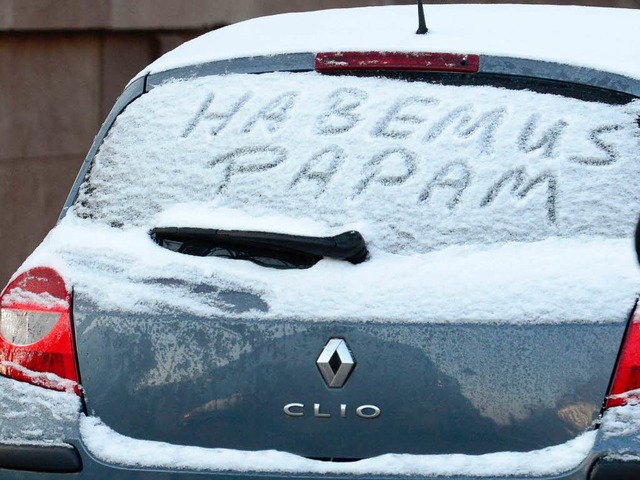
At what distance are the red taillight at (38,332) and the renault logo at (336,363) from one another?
0.61 metres

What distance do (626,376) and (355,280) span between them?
62 cm

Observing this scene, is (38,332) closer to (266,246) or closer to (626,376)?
(266,246)

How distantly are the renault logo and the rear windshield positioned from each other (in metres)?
0.26

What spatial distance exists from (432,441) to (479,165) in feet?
2.13

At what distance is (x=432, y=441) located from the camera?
316 cm

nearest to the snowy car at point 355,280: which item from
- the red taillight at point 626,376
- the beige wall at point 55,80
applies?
the red taillight at point 626,376

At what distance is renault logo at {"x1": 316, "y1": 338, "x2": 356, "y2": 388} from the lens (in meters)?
3.19

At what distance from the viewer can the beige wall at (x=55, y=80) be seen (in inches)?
377

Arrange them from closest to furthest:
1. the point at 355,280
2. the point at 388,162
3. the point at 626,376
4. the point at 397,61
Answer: the point at 626,376 < the point at 355,280 < the point at 388,162 < the point at 397,61

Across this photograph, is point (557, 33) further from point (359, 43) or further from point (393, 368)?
→ point (393, 368)

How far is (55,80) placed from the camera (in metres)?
9.88

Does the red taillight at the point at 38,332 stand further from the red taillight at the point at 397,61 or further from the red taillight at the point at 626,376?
the red taillight at the point at 626,376

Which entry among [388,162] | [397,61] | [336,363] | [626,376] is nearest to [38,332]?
[336,363]

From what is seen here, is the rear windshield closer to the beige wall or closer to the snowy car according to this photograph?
the snowy car
